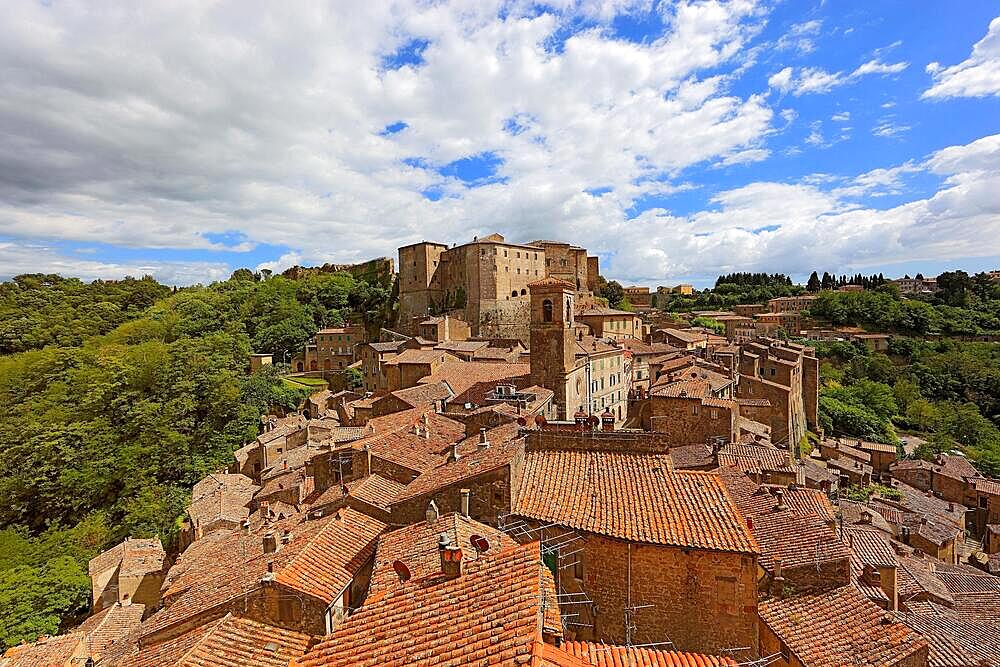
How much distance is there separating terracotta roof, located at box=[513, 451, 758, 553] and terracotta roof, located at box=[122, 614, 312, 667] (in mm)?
4160

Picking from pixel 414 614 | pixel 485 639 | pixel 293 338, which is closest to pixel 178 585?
pixel 414 614

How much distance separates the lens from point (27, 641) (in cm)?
2103

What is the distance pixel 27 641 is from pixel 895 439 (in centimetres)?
6709

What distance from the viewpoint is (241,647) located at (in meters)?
8.02

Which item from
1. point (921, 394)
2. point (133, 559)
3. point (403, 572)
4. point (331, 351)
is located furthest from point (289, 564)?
point (921, 394)

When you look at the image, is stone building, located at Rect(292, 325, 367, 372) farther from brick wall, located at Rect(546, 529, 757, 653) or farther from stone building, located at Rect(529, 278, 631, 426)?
brick wall, located at Rect(546, 529, 757, 653)

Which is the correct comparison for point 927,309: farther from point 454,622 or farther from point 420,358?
point 454,622

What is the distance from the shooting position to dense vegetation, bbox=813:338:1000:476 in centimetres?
5181

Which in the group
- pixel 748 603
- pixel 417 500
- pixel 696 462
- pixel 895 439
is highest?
pixel 417 500

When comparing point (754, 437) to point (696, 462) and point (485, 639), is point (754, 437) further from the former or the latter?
point (485, 639)

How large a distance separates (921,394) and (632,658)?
7938 centimetres

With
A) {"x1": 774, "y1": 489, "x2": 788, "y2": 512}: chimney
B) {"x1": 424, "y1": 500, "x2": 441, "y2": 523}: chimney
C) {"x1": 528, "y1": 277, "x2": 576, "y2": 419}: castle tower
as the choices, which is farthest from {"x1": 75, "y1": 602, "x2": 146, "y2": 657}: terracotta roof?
{"x1": 774, "y1": 489, "x2": 788, "y2": 512}: chimney

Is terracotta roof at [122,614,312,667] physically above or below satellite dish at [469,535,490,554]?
below

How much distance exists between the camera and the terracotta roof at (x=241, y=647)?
7720 millimetres
